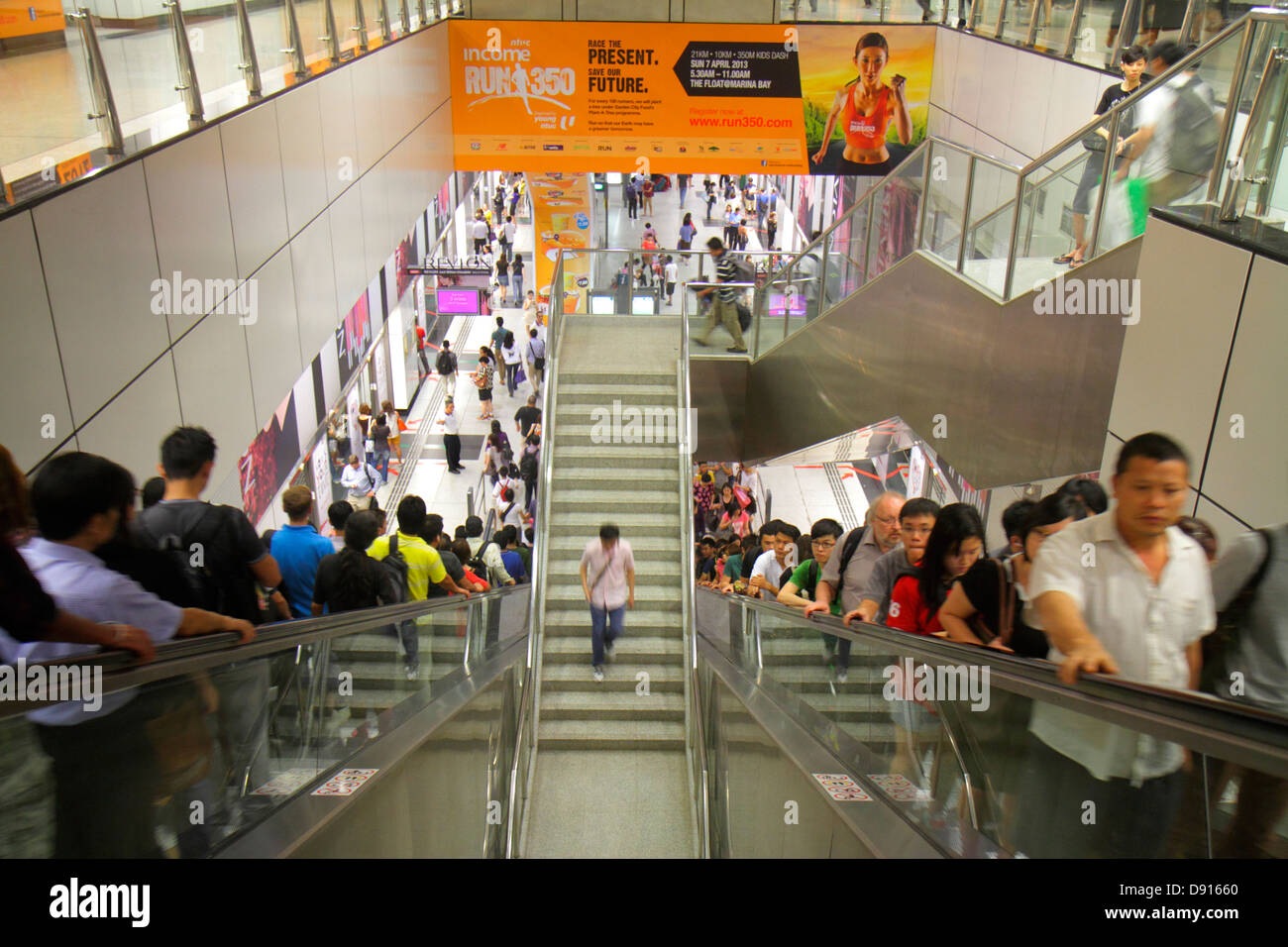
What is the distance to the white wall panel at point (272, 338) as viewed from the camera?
251 inches

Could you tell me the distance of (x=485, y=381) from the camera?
56.3ft

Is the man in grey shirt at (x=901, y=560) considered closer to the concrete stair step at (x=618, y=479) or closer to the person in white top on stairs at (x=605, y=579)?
the person in white top on stairs at (x=605, y=579)

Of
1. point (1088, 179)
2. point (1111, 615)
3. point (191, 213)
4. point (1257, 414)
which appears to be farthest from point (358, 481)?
point (1111, 615)

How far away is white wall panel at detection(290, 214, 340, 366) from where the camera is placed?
7277 millimetres

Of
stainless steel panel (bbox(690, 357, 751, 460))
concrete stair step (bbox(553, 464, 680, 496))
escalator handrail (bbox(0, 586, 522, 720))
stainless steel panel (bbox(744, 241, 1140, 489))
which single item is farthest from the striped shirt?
escalator handrail (bbox(0, 586, 522, 720))

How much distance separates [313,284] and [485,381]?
31.2 feet

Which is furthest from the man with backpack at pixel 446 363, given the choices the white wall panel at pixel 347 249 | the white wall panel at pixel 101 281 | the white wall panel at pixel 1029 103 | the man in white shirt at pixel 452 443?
the white wall panel at pixel 101 281

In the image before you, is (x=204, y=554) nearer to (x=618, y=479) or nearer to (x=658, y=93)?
(x=618, y=479)

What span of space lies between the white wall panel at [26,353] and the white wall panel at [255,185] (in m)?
2.21

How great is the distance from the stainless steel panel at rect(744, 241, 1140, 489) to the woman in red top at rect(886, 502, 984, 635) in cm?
208

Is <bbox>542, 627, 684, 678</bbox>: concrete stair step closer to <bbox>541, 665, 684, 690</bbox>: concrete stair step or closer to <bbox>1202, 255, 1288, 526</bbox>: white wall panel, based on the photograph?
<bbox>541, 665, 684, 690</bbox>: concrete stair step

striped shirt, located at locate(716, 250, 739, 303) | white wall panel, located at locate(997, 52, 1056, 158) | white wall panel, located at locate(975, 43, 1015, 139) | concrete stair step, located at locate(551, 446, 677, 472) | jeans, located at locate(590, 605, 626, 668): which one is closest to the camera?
jeans, located at locate(590, 605, 626, 668)

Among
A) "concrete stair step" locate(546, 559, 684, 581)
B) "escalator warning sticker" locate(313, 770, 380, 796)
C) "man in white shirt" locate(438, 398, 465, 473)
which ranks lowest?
"man in white shirt" locate(438, 398, 465, 473)
